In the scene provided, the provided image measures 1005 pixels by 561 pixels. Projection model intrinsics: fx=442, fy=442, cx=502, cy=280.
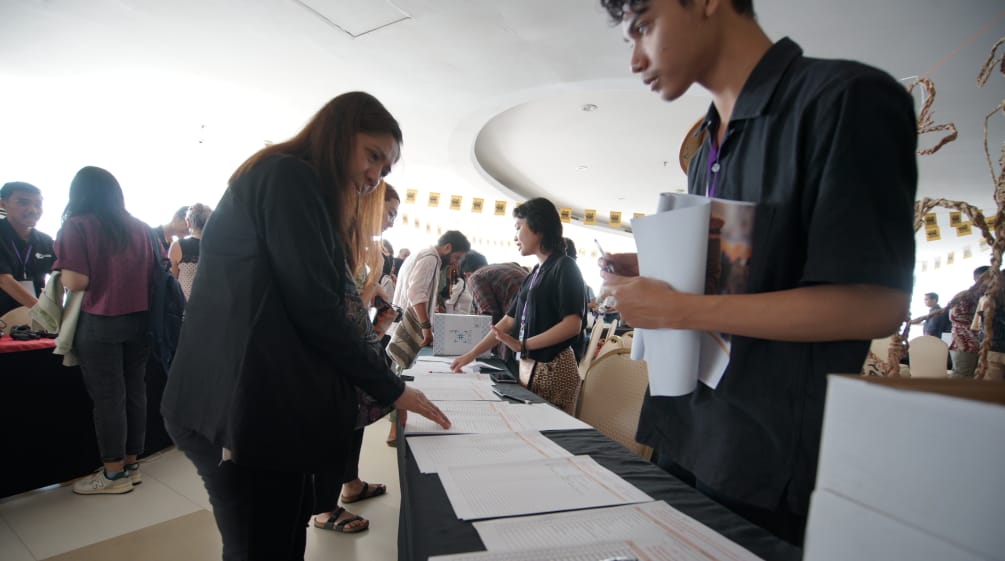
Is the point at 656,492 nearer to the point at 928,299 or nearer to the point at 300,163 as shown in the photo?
the point at 300,163

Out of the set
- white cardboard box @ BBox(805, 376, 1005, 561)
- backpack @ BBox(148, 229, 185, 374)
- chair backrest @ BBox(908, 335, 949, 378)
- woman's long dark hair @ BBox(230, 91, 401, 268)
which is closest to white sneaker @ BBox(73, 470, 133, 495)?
backpack @ BBox(148, 229, 185, 374)

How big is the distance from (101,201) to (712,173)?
2628mm

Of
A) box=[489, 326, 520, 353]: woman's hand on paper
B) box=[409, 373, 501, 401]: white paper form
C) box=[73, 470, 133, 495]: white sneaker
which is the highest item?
box=[489, 326, 520, 353]: woman's hand on paper

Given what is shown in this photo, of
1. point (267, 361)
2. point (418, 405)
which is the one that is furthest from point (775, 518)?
point (267, 361)

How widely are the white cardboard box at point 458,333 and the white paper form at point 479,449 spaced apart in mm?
1341

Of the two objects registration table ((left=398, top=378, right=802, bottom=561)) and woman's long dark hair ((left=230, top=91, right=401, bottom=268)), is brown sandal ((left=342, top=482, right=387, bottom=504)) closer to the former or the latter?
registration table ((left=398, top=378, right=802, bottom=561))

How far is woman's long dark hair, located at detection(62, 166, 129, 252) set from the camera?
2043 mm

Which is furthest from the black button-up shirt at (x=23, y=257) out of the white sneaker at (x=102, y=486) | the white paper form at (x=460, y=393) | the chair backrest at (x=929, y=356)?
the chair backrest at (x=929, y=356)

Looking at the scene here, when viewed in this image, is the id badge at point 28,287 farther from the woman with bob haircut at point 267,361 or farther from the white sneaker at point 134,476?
the woman with bob haircut at point 267,361

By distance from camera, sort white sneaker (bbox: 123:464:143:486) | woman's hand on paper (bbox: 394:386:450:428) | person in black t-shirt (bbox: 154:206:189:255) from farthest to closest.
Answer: person in black t-shirt (bbox: 154:206:189:255)
white sneaker (bbox: 123:464:143:486)
woman's hand on paper (bbox: 394:386:450:428)

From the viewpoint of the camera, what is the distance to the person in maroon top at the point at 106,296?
6.70 feet

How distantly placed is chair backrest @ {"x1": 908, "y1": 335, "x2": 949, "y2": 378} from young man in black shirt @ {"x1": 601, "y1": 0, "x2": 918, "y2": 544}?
3509 mm

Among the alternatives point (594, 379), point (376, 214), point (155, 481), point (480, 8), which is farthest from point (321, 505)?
point (480, 8)

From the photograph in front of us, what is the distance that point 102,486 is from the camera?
84.0 inches
